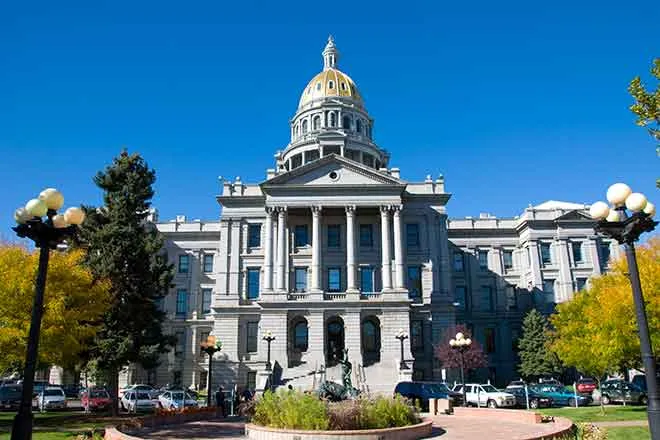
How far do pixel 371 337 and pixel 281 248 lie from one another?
11.8m

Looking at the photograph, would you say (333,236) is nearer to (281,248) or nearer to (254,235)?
(281,248)

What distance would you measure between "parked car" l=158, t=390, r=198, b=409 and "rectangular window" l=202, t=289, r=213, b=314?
2677 centimetres

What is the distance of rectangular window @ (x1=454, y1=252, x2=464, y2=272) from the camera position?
64.6 metres

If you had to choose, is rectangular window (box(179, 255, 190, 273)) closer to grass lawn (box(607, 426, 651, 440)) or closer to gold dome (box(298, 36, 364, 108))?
gold dome (box(298, 36, 364, 108))

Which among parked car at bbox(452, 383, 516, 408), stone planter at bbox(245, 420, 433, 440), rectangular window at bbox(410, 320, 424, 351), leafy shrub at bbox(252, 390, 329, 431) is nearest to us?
stone planter at bbox(245, 420, 433, 440)

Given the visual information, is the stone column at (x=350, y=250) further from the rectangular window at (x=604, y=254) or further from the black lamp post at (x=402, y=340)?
the rectangular window at (x=604, y=254)

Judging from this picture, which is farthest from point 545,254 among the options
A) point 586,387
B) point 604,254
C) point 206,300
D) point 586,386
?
point 206,300

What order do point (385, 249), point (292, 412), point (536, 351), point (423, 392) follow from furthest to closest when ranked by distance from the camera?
point (536, 351) → point (385, 249) → point (423, 392) → point (292, 412)

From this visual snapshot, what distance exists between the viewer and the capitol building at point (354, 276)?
4888 centimetres

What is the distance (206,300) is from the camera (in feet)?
211

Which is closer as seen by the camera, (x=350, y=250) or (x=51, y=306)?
(x=51, y=306)

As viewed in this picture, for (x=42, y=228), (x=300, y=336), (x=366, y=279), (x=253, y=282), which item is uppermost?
(x=253, y=282)

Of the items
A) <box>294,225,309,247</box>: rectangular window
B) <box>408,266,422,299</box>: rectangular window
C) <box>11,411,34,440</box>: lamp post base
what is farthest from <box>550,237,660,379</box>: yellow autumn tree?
<box>294,225,309,247</box>: rectangular window

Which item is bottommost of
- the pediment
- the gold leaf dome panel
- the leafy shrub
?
the leafy shrub
